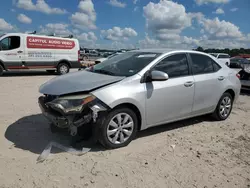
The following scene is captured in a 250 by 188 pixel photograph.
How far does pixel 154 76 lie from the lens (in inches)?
154

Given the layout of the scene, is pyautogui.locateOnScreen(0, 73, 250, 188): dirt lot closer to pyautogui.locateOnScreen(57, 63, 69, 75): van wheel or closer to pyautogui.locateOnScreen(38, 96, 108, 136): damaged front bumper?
pyautogui.locateOnScreen(38, 96, 108, 136): damaged front bumper

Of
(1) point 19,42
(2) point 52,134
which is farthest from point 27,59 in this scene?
(2) point 52,134

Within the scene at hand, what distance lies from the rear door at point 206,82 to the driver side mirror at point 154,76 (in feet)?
3.39

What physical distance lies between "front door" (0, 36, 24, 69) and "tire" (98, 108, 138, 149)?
406 inches

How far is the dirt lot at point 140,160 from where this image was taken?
2.94 m

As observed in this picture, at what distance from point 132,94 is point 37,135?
1861mm

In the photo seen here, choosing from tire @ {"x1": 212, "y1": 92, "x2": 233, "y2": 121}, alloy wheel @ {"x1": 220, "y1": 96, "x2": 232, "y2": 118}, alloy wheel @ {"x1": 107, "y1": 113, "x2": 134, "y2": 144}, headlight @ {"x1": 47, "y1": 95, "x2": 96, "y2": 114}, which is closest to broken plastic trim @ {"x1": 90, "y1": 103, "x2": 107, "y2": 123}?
headlight @ {"x1": 47, "y1": 95, "x2": 96, "y2": 114}

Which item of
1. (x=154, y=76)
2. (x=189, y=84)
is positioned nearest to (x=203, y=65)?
(x=189, y=84)

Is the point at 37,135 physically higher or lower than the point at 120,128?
lower

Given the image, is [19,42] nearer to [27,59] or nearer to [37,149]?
[27,59]

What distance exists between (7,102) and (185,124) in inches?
179

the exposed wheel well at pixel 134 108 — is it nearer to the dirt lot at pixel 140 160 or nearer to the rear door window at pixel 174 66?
the dirt lot at pixel 140 160

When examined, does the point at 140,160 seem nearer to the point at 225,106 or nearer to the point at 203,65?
the point at 203,65

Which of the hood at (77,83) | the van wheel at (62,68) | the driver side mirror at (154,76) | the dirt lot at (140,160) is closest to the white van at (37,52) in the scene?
the van wheel at (62,68)
